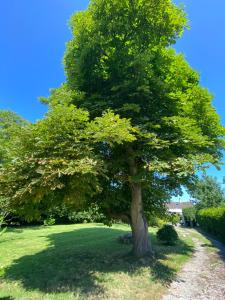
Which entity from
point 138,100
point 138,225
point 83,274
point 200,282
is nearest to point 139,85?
point 138,100

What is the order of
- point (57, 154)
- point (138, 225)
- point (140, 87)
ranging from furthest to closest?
point (138, 225) < point (140, 87) < point (57, 154)

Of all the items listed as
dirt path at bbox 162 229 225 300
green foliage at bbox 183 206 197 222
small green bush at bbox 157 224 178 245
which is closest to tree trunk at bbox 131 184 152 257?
dirt path at bbox 162 229 225 300

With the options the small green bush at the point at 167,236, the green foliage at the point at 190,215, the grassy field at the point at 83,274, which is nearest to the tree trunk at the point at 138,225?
the grassy field at the point at 83,274

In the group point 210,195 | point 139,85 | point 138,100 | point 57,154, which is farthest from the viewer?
point 210,195

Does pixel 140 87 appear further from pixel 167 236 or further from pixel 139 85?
pixel 167 236

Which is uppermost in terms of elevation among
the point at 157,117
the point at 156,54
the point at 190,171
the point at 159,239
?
the point at 156,54

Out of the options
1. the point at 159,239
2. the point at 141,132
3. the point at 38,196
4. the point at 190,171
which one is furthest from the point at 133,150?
the point at 159,239

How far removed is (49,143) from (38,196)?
1.71 metres

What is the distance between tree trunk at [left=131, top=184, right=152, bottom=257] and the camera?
1198 cm

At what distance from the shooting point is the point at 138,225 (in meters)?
12.1

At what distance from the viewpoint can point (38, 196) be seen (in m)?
8.37

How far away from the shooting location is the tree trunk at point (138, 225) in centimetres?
1198

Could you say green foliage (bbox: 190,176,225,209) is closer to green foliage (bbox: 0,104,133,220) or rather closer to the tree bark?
the tree bark

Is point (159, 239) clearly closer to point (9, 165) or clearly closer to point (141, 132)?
point (141, 132)
